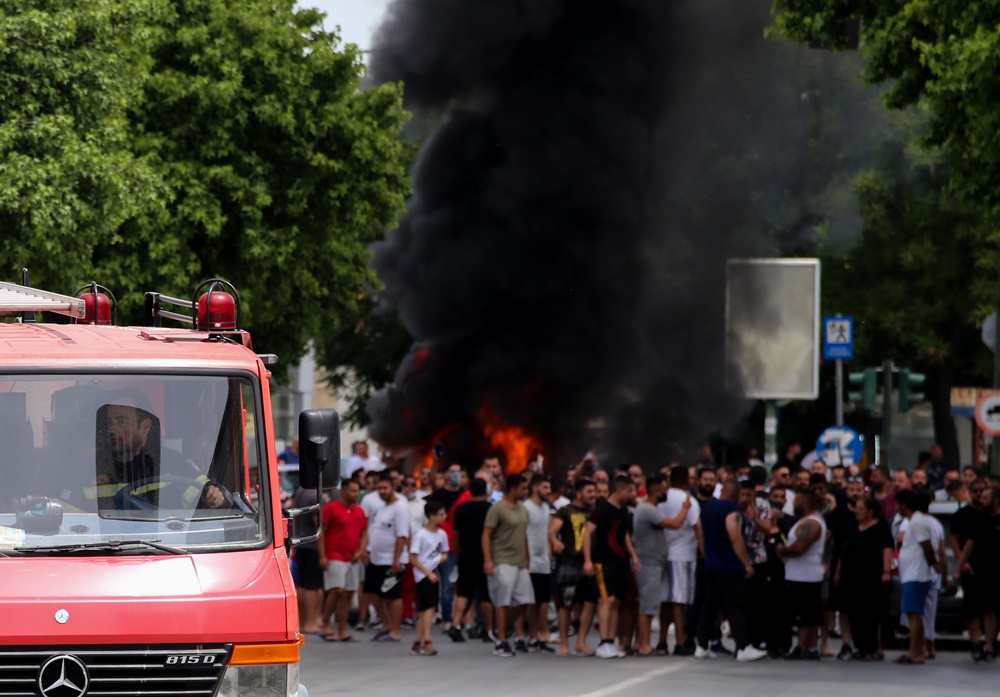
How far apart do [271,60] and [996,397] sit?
1321 cm

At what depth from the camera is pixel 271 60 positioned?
2873 centimetres

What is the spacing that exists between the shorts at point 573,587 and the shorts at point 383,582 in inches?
73.2

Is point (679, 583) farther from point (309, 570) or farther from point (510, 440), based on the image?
point (510, 440)

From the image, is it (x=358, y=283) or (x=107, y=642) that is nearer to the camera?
(x=107, y=642)

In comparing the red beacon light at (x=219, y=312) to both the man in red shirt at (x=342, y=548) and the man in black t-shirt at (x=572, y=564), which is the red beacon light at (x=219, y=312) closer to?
the man in black t-shirt at (x=572, y=564)

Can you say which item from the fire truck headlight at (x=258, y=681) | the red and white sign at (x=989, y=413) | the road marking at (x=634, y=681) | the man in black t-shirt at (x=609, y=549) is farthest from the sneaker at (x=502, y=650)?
the fire truck headlight at (x=258, y=681)

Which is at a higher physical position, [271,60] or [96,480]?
[271,60]

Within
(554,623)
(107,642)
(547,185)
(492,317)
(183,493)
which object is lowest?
(554,623)

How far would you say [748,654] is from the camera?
16453mm

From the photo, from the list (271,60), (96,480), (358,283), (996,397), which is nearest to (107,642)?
(96,480)

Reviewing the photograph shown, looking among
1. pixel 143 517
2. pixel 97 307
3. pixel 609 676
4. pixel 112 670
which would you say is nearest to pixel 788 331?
pixel 609 676

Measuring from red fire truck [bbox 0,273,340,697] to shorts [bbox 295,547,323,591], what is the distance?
9.94 meters

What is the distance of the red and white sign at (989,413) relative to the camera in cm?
2147

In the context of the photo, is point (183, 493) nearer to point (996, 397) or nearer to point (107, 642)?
point (107, 642)
